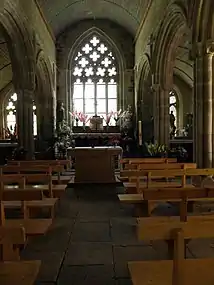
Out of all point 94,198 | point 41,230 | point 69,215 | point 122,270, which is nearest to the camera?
point 41,230

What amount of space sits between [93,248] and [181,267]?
103 inches

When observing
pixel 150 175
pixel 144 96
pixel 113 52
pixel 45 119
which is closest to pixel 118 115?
pixel 144 96

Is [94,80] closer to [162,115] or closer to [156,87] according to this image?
[156,87]

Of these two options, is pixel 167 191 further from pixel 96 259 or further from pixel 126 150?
pixel 126 150

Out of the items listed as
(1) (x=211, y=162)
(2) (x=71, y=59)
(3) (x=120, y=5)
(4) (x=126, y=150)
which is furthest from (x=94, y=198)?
(2) (x=71, y=59)

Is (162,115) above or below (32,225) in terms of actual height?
above

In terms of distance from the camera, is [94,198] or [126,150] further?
[126,150]

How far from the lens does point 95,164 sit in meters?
9.91

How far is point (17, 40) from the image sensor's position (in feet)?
42.5

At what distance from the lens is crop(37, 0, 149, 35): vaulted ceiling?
17.1m

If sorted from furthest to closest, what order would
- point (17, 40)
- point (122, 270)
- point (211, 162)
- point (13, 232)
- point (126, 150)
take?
point (126, 150)
point (17, 40)
point (211, 162)
point (122, 270)
point (13, 232)

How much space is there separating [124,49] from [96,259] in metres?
17.7

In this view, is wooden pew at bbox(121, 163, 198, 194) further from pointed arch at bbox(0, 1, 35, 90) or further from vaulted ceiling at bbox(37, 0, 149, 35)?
vaulted ceiling at bbox(37, 0, 149, 35)

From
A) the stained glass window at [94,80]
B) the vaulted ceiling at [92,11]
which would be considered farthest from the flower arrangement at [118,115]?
the vaulted ceiling at [92,11]
